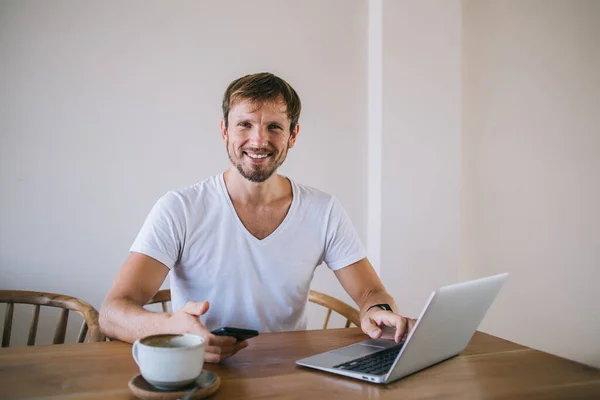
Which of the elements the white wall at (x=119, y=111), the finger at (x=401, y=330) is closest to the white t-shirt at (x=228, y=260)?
the finger at (x=401, y=330)

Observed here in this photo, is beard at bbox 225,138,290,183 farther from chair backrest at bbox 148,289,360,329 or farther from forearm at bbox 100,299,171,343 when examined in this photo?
forearm at bbox 100,299,171,343

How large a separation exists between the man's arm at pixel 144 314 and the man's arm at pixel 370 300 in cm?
36

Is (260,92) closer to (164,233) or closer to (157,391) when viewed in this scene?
(164,233)

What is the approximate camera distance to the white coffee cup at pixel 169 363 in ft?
2.62

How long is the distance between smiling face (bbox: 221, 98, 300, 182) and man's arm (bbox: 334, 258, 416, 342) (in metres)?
0.41

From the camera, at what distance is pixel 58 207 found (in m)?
2.19

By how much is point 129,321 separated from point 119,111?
134 centimetres

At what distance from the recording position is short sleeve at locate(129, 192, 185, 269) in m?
1.43

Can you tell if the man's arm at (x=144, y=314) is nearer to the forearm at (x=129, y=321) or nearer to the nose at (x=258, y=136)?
the forearm at (x=129, y=321)

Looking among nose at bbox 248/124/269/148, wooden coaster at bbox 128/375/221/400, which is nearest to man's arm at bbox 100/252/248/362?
wooden coaster at bbox 128/375/221/400

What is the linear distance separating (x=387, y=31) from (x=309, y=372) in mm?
1958

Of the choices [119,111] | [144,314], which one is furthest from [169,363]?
[119,111]

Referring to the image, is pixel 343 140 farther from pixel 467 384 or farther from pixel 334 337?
pixel 467 384

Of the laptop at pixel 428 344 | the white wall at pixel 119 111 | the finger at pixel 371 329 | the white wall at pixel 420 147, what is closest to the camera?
the laptop at pixel 428 344
